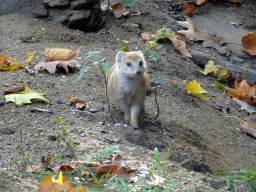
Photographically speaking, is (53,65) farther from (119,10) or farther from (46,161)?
(119,10)

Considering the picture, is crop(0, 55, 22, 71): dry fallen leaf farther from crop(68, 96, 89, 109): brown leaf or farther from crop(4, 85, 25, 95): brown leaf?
crop(68, 96, 89, 109): brown leaf

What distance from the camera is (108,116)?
4023 millimetres

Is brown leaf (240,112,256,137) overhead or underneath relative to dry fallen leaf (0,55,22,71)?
underneath

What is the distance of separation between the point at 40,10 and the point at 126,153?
162 inches

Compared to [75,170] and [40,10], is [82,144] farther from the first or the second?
[40,10]

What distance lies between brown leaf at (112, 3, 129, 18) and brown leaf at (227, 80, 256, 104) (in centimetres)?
275

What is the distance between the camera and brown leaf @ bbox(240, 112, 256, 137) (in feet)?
15.6

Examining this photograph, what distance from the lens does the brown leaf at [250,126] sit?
4.77 m

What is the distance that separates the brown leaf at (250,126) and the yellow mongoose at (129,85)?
5.46ft

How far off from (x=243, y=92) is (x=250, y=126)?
0.86m

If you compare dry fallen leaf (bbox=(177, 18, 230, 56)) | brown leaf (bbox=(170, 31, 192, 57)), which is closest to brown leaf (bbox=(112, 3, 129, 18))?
dry fallen leaf (bbox=(177, 18, 230, 56))

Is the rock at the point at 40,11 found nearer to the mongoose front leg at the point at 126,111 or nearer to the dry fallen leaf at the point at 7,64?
the dry fallen leaf at the point at 7,64

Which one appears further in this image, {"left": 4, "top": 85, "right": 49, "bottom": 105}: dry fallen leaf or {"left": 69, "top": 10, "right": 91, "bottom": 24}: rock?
{"left": 69, "top": 10, "right": 91, "bottom": 24}: rock

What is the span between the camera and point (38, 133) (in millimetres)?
3191
